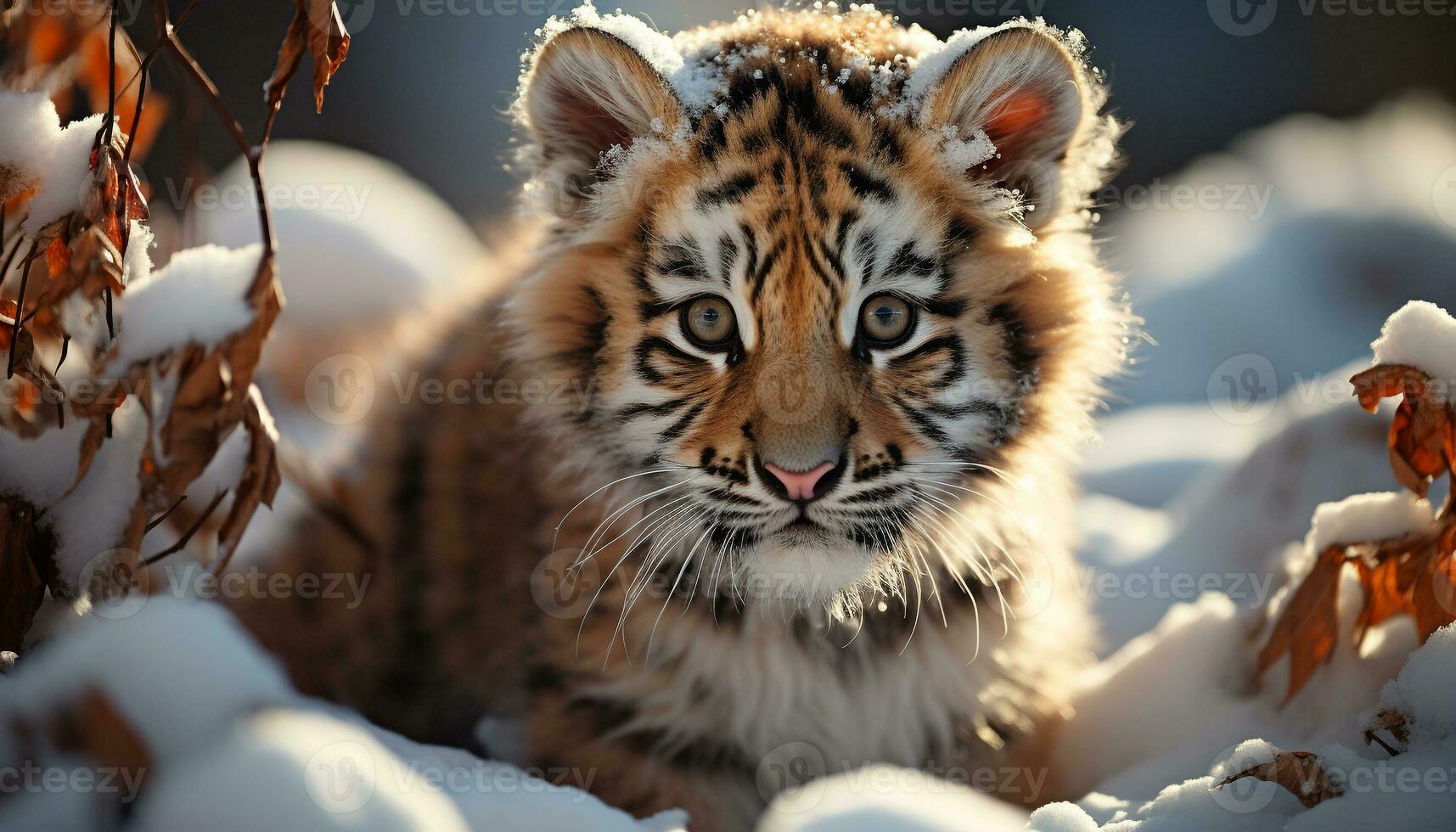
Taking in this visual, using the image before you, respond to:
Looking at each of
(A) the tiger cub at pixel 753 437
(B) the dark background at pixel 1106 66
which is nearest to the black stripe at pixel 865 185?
(A) the tiger cub at pixel 753 437

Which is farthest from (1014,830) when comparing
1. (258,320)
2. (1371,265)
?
(1371,265)

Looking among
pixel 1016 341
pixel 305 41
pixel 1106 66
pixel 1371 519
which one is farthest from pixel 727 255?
pixel 1106 66

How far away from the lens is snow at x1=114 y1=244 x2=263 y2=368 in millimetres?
840

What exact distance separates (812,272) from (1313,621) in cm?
63

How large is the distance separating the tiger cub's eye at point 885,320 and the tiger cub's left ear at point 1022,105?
205 mm

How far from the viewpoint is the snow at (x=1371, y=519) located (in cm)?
104

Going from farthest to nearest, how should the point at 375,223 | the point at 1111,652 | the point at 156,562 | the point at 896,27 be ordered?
1. the point at 375,223
2. the point at 1111,652
3. the point at 896,27
4. the point at 156,562

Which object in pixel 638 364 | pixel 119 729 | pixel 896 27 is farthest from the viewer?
pixel 896 27

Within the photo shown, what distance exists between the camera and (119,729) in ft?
2.67

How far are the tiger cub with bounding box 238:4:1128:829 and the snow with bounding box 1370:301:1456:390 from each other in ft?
1.21

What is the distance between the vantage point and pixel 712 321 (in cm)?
117

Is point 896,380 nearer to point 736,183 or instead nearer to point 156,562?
point 736,183

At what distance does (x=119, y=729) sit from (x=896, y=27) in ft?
4.01

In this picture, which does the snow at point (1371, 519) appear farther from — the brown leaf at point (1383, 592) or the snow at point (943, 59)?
the snow at point (943, 59)
